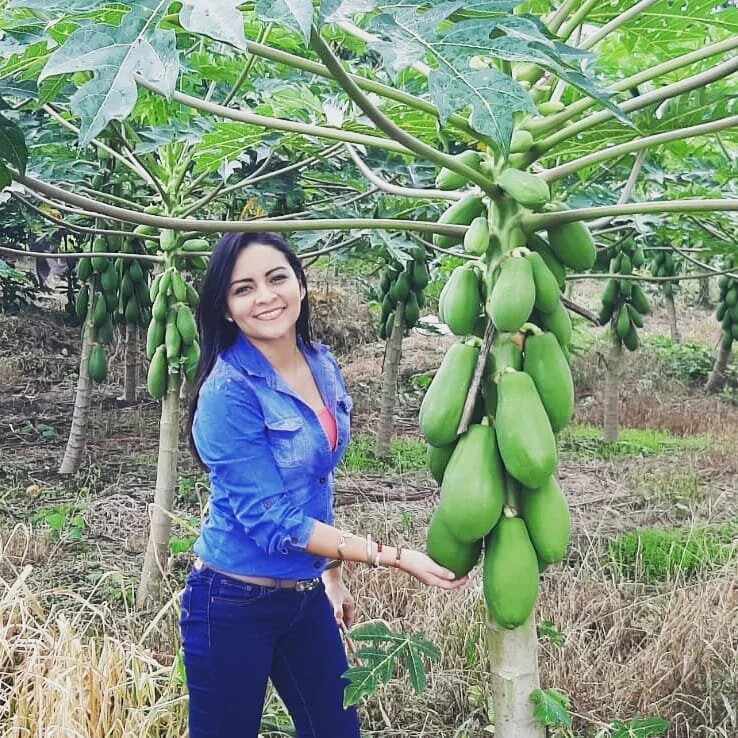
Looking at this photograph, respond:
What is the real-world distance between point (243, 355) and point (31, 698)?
4.22 ft

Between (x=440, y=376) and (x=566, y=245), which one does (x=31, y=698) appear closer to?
(x=440, y=376)

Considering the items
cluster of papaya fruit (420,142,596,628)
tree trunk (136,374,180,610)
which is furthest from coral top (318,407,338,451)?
tree trunk (136,374,180,610)

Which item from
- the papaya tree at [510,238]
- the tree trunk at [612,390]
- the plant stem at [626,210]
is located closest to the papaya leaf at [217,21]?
the papaya tree at [510,238]

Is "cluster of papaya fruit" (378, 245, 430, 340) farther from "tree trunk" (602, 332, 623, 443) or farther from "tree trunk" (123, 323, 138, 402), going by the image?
"tree trunk" (123, 323, 138, 402)

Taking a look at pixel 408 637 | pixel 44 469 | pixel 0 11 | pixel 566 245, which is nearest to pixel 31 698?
pixel 408 637

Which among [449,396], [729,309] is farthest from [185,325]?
[729,309]

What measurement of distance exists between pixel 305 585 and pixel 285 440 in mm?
326

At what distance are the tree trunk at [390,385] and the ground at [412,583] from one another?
0.15 metres

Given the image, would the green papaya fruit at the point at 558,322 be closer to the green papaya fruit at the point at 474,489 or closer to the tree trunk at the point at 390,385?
the green papaya fruit at the point at 474,489

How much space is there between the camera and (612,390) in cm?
561

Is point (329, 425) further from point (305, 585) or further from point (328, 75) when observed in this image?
point (328, 75)

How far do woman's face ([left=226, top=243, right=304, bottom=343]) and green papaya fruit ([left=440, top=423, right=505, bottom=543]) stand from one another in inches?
21.4

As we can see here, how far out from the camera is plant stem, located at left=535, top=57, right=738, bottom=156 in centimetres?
110

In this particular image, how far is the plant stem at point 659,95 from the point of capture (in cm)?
110
